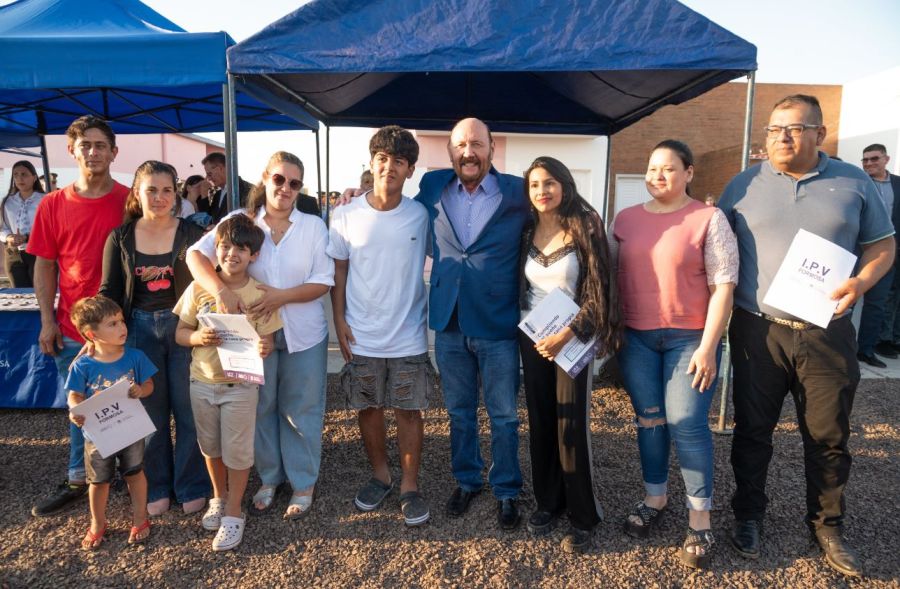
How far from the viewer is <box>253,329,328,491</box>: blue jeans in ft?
9.31

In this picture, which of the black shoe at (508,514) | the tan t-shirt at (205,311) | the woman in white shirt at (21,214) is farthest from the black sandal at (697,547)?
the woman in white shirt at (21,214)

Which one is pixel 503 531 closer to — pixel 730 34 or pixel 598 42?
pixel 598 42

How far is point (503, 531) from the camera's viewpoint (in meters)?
2.79

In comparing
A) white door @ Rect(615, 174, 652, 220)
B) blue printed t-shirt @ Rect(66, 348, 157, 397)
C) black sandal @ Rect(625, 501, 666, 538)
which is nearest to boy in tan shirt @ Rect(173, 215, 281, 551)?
A: blue printed t-shirt @ Rect(66, 348, 157, 397)

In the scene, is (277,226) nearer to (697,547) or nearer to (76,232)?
(76,232)

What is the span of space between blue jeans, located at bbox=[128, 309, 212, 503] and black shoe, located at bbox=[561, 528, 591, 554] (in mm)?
1909

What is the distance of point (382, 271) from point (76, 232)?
1.60 metres

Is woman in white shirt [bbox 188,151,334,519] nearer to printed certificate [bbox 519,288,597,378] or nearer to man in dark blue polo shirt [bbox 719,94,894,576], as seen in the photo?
A: printed certificate [bbox 519,288,597,378]

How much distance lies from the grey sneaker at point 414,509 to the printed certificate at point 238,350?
3.34 ft

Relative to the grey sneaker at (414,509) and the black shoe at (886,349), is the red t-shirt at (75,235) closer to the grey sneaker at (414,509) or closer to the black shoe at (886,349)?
the grey sneaker at (414,509)

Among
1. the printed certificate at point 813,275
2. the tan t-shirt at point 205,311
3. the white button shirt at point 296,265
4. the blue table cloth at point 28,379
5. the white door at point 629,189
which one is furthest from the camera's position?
the white door at point 629,189

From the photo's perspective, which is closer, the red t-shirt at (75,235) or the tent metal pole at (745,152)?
the red t-shirt at (75,235)

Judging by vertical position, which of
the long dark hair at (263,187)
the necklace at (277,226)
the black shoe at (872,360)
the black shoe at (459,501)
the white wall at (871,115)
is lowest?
the black shoe at (459,501)

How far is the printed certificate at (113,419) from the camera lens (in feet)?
8.03
